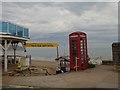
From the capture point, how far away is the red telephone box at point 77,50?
16548mm

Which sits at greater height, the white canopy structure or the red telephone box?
the white canopy structure

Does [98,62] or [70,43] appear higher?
[70,43]

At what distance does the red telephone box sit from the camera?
16548 mm

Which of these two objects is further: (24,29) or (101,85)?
(24,29)

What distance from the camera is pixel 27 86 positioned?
10844 mm

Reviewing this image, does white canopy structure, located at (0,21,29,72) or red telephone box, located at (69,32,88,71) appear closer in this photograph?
red telephone box, located at (69,32,88,71)

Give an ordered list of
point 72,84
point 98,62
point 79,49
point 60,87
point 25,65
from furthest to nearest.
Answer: point 98,62
point 25,65
point 79,49
point 72,84
point 60,87

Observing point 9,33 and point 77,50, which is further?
point 9,33

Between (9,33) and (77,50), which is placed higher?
(9,33)

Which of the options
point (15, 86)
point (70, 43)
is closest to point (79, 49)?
point (70, 43)

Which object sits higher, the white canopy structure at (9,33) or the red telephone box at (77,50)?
the white canopy structure at (9,33)

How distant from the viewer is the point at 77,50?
16.6 metres

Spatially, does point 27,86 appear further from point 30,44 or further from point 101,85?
point 30,44

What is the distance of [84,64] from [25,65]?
622cm
